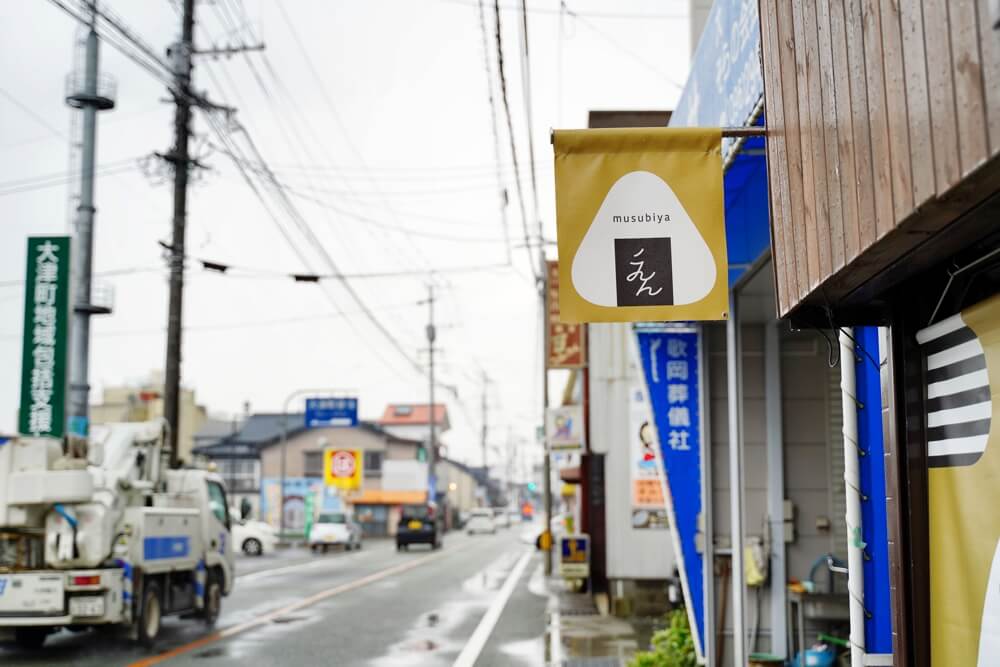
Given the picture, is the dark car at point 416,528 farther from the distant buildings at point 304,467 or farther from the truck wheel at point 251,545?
the distant buildings at point 304,467

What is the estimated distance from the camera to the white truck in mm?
12680

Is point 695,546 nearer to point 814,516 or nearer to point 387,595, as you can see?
point 814,516

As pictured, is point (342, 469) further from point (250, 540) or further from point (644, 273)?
point (644, 273)

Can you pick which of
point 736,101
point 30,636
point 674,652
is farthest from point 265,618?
point 736,101

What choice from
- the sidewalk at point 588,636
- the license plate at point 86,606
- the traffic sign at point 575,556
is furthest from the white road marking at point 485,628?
the license plate at point 86,606

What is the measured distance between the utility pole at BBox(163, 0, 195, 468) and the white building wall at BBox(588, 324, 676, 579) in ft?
29.6

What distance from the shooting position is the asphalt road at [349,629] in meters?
12.8

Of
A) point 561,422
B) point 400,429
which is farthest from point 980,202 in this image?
point 400,429

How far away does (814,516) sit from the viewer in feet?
33.6

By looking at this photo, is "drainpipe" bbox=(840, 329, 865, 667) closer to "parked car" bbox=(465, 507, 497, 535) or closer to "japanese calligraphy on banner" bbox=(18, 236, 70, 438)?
"japanese calligraphy on banner" bbox=(18, 236, 70, 438)

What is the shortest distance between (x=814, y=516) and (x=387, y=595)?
13.0 m

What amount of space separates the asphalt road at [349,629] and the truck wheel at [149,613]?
0.21 m

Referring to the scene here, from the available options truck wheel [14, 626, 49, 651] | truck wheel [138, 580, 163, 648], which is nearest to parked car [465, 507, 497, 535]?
truck wheel [138, 580, 163, 648]

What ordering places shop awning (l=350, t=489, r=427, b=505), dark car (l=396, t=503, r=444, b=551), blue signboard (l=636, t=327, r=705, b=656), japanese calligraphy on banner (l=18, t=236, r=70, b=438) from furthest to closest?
1. shop awning (l=350, t=489, r=427, b=505)
2. dark car (l=396, t=503, r=444, b=551)
3. japanese calligraphy on banner (l=18, t=236, r=70, b=438)
4. blue signboard (l=636, t=327, r=705, b=656)
